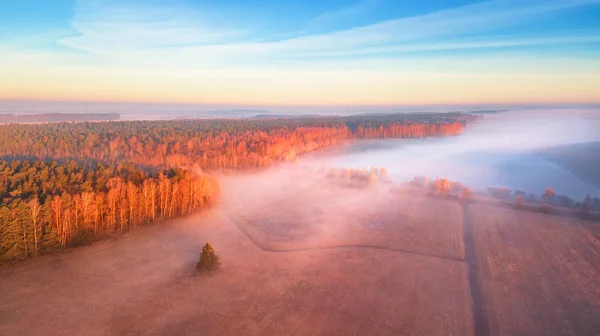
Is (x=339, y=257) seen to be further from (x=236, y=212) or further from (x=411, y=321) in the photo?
(x=236, y=212)

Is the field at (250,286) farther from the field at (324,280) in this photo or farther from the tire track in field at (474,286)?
the tire track in field at (474,286)

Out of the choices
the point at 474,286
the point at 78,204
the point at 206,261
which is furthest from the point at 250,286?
the point at 78,204

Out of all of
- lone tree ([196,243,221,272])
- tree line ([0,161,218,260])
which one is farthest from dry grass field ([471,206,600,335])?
tree line ([0,161,218,260])

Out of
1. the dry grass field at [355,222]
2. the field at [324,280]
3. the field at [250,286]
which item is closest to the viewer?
the field at [250,286]

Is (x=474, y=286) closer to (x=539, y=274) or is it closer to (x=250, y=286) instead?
(x=539, y=274)

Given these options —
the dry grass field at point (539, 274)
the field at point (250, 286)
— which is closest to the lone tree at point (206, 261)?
the field at point (250, 286)

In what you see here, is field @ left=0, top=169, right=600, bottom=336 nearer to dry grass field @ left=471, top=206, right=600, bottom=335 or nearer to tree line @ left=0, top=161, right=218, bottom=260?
dry grass field @ left=471, top=206, right=600, bottom=335

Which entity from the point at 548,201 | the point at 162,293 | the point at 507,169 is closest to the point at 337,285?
the point at 162,293

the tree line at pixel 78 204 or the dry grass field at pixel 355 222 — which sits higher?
the tree line at pixel 78 204
